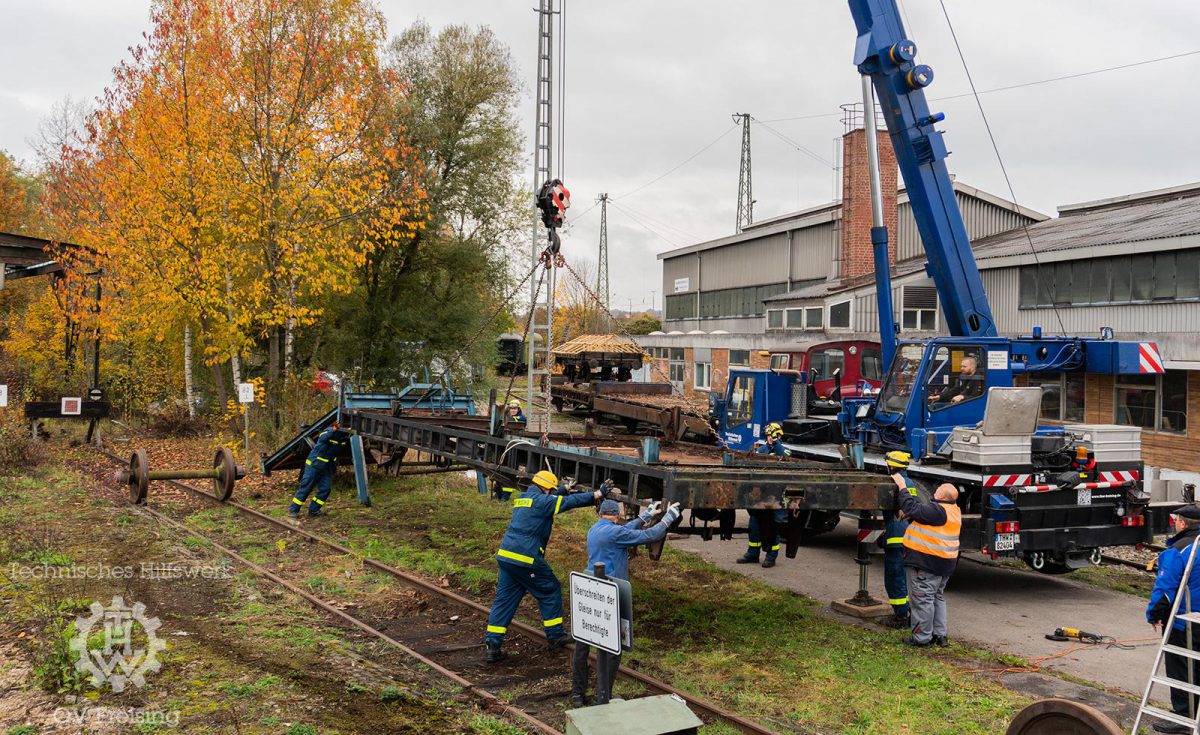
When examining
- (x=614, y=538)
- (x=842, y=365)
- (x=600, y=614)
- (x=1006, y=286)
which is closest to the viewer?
(x=600, y=614)

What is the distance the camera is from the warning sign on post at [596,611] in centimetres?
527

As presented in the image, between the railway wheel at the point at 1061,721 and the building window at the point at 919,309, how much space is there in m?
21.3

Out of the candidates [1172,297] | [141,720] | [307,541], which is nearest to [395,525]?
[307,541]

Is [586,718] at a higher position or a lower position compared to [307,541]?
higher

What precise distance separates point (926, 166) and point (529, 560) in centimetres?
746

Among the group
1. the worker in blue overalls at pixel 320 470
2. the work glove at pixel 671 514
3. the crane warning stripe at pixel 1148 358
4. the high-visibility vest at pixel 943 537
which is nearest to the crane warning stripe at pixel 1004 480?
the high-visibility vest at pixel 943 537

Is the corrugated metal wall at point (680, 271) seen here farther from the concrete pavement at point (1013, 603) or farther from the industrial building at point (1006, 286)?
the concrete pavement at point (1013, 603)

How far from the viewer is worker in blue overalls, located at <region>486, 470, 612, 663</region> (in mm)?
7363

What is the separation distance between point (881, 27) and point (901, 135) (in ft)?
4.62

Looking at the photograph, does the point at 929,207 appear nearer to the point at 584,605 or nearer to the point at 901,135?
the point at 901,135

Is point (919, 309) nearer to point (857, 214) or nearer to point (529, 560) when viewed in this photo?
point (857, 214)

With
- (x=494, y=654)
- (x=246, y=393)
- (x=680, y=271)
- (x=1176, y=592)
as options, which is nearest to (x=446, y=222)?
(x=246, y=393)

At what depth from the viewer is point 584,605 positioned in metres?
5.57

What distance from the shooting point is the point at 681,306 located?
44.5 meters
